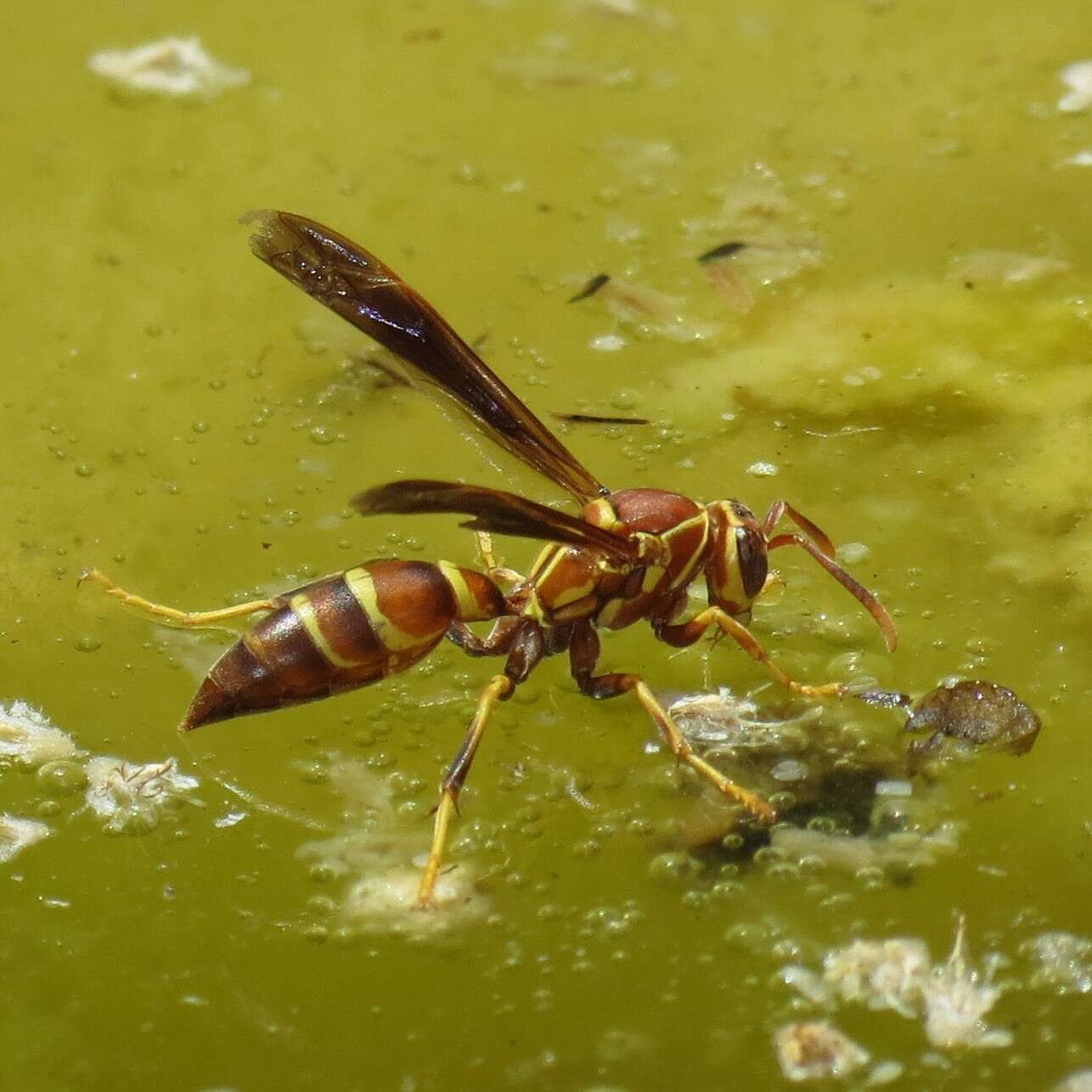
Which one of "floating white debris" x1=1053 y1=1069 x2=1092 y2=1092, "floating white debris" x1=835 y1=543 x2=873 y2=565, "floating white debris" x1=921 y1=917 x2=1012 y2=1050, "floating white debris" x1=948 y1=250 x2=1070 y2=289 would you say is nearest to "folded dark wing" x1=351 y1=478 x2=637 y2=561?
"floating white debris" x1=835 y1=543 x2=873 y2=565

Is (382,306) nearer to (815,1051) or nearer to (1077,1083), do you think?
(815,1051)

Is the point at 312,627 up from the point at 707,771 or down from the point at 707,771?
up

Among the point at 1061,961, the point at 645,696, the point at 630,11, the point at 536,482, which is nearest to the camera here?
the point at 1061,961

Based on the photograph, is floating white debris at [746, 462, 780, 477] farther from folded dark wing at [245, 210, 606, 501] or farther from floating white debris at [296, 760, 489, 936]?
floating white debris at [296, 760, 489, 936]

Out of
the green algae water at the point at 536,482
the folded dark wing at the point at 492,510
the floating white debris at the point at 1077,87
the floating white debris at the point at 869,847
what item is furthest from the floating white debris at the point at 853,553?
the floating white debris at the point at 1077,87

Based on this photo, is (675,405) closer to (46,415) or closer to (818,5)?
(46,415)

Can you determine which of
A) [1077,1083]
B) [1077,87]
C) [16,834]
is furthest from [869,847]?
[1077,87]
